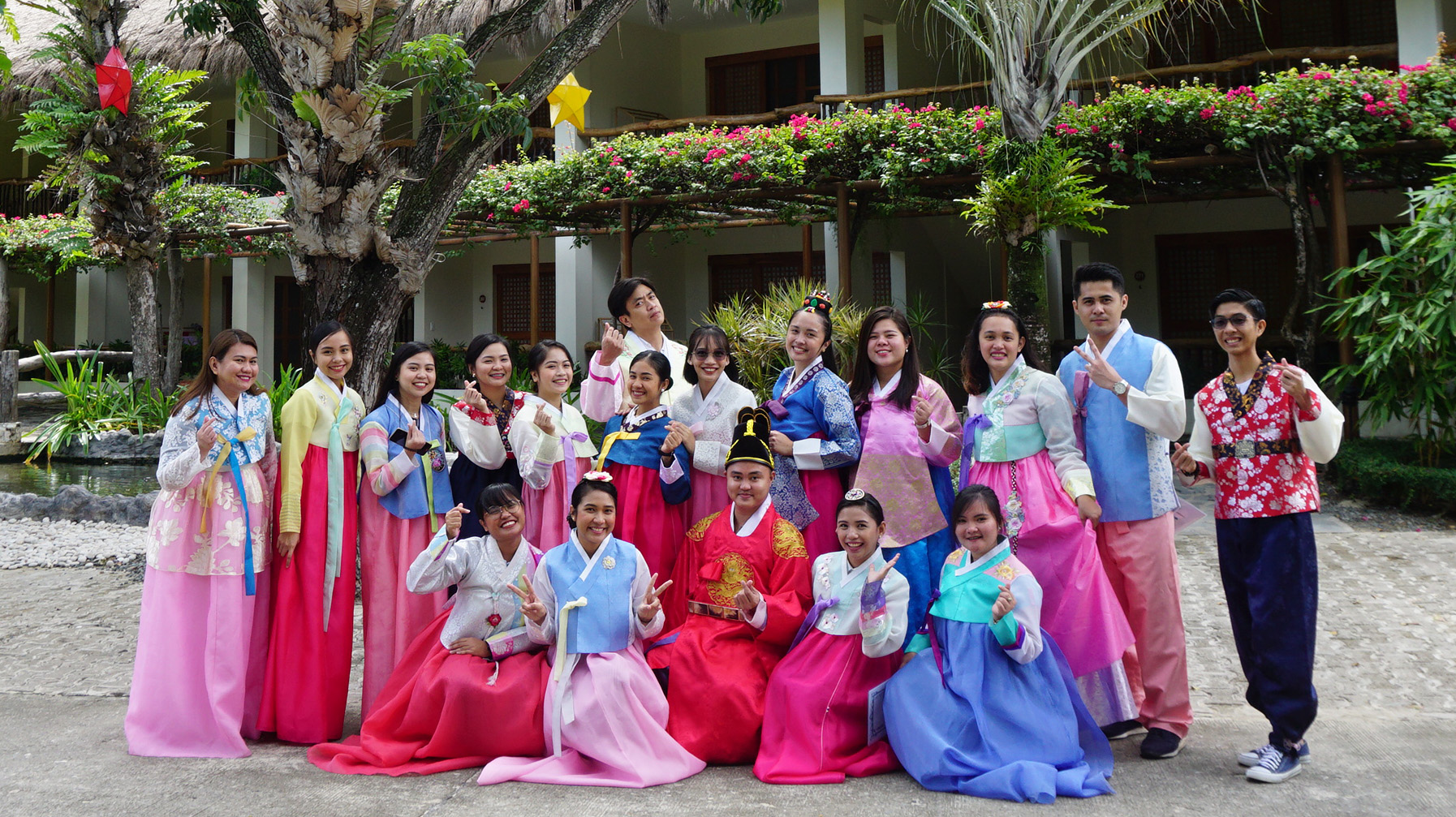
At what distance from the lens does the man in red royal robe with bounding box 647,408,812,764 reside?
3289 mm

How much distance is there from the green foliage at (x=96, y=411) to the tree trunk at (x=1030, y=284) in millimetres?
8096

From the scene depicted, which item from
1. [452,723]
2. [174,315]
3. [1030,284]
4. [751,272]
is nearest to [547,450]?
[452,723]

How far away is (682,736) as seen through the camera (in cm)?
331

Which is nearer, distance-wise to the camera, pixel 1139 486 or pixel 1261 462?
pixel 1261 462

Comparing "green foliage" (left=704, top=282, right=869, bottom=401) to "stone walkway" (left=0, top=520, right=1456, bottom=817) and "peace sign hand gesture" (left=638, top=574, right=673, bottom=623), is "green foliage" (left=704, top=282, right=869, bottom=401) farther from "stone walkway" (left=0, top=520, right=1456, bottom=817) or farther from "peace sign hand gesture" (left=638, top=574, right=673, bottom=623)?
"peace sign hand gesture" (left=638, top=574, right=673, bottom=623)

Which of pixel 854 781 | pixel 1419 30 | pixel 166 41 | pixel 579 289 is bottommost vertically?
pixel 854 781

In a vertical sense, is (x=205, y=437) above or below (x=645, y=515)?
above

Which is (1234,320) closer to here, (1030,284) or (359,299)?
(359,299)

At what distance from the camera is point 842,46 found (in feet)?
38.3

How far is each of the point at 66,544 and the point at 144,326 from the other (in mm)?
4292

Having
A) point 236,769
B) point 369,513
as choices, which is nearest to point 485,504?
point 369,513

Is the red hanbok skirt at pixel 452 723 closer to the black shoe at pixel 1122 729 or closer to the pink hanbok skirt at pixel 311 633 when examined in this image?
the pink hanbok skirt at pixel 311 633

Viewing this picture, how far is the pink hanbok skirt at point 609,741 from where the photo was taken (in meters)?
3.12

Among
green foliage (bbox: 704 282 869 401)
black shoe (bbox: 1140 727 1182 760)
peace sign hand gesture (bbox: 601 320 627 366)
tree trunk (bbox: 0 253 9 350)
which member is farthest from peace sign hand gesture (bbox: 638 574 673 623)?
tree trunk (bbox: 0 253 9 350)
